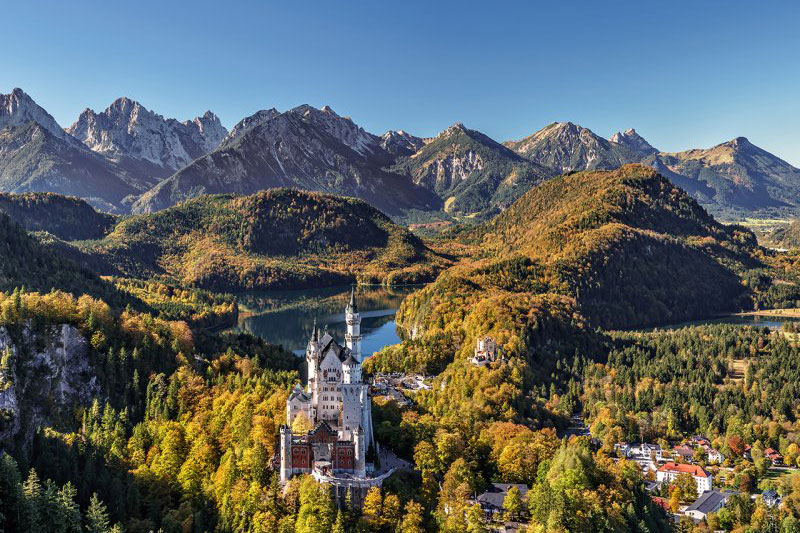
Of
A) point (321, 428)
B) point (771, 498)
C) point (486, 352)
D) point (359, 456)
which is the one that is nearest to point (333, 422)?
point (321, 428)

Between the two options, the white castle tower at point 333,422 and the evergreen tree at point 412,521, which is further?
the white castle tower at point 333,422

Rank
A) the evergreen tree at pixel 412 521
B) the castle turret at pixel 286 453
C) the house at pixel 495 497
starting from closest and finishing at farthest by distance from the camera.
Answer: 1. the evergreen tree at pixel 412 521
2. the house at pixel 495 497
3. the castle turret at pixel 286 453

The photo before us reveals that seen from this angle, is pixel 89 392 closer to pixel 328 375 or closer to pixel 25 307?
pixel 25 307

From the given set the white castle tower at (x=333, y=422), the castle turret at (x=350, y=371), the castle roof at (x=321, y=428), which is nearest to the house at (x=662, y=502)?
the white castle tower at (x=333, y=422)

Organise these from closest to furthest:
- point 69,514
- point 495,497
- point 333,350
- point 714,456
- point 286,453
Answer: point 69,514
point 286,453
point 495,497
point 333,350
point 714,456

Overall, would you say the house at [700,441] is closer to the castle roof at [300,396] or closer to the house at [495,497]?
the house at [495,497]

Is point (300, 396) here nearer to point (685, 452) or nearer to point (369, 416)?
point (369, 416)

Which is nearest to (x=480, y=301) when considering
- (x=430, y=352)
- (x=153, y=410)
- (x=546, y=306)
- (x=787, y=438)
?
(x=546, y=306)
